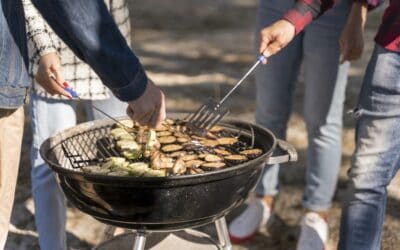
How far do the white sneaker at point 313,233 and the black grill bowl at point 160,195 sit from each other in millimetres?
1110

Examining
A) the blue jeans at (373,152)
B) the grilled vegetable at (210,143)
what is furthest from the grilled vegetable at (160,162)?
the blue jeans at (373,152)

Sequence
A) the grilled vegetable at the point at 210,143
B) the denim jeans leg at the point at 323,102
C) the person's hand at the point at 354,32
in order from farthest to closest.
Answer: the denim jeans leg at the point at 323,102 < the person's hand at the point at 354,32 < the grilled vegetable at the point at 210,143

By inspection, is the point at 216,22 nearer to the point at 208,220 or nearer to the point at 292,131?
the point at 292,131

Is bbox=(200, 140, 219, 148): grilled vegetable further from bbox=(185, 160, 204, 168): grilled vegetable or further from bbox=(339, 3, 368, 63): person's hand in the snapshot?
bbox=(339, 3, 368, 63): person's hand

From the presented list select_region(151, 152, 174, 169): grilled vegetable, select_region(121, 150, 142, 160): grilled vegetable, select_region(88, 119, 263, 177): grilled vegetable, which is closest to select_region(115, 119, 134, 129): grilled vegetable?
select_region(88, 119, 263, 177): grilled vegetable

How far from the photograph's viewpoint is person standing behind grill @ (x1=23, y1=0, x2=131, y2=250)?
309cm

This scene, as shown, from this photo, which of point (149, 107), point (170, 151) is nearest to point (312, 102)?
point (170, 151)

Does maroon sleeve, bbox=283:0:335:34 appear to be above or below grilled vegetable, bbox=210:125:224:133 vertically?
above

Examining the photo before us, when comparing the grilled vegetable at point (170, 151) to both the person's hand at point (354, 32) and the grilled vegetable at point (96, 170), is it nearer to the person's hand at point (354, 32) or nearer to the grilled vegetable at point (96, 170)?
the grilled vegetable at point (96, 170)

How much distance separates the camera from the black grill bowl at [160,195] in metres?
2.37

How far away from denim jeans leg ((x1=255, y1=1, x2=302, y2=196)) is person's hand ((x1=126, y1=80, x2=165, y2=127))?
1337mm

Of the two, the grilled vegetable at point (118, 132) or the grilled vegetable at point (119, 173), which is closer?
the grilled vegetable at point (119, 173)

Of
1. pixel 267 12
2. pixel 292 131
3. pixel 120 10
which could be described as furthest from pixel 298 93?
pixel 120 10

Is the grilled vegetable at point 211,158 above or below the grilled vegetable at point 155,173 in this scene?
above
